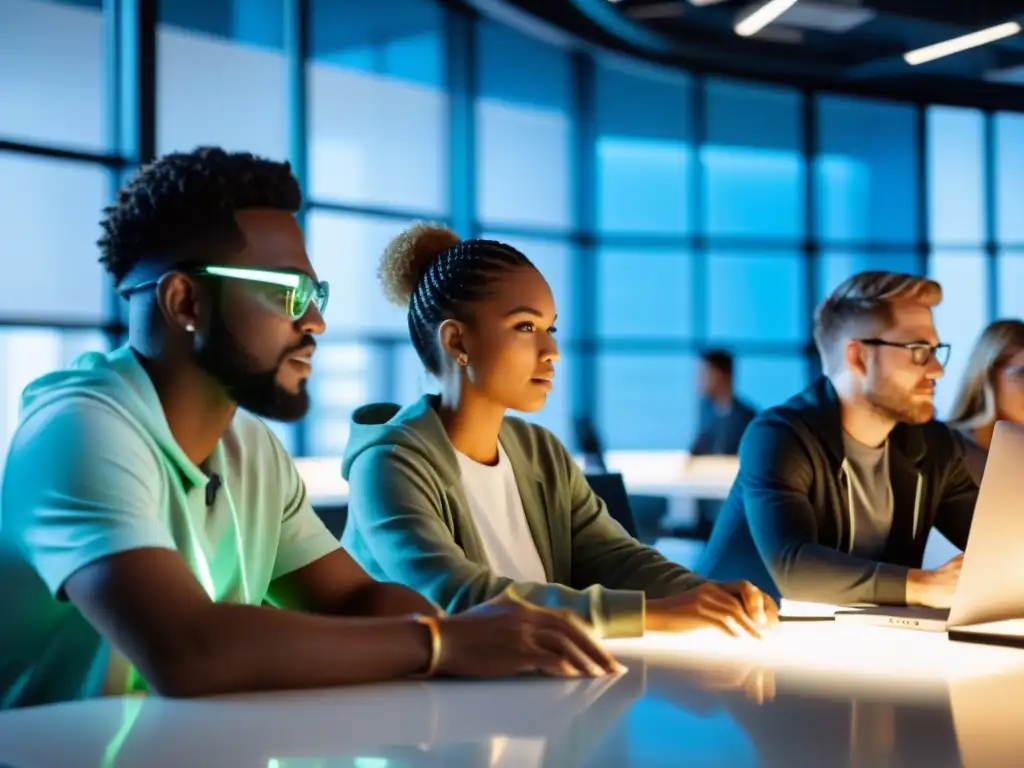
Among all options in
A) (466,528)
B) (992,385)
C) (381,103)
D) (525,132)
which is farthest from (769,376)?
(466,528)

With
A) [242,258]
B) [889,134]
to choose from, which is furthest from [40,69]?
[889,134]

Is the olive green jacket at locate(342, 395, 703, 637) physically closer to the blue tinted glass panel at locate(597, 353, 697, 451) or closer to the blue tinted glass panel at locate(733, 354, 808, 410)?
the blue tinted glass panel at locate(597, 353, 697, 451)

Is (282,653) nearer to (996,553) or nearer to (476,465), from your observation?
(476,465)

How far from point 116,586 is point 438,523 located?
2.50 ft

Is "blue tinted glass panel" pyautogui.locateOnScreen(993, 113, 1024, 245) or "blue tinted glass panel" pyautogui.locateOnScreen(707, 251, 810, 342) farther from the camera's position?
"blue tinted glass panel" pyautogui.locateOnScreen(993, 113, 1024, 245)

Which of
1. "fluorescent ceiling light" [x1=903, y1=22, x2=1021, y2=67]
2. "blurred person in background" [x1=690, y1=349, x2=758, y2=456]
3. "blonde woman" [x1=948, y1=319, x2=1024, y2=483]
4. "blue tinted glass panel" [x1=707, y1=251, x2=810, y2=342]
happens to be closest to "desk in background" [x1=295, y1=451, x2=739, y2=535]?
"blurred person in background" [x1=690, y1=349, x2=758, y2=456]

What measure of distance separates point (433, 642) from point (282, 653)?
172 millimetres

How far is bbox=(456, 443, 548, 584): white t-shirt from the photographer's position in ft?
7.16

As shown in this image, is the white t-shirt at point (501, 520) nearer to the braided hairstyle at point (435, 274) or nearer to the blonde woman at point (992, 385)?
the braided hairstyle at point (435, 274)

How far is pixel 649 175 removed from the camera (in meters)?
12.1

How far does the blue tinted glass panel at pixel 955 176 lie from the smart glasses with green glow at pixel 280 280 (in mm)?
11356

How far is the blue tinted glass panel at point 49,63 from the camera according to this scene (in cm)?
755

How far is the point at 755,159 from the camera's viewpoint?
12.2 m

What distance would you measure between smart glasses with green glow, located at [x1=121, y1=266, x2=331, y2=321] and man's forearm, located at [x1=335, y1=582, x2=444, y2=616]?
0.41m
